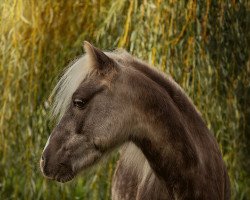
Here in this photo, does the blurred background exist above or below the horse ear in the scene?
below

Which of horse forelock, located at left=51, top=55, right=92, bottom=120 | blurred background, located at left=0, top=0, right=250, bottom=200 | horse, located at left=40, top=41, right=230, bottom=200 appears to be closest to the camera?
horse, located at left=40, top=41, right=230, bottom=200

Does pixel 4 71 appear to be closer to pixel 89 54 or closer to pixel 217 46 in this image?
pixel 217 46

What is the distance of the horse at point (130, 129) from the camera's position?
16.7ft

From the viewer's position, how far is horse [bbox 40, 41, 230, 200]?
5078 mm

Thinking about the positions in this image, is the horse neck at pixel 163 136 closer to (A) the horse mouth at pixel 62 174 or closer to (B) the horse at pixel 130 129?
(B) the horse at pixel 130 129

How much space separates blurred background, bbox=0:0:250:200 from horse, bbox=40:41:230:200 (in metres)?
1.76

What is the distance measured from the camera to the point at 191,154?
16.9 ft

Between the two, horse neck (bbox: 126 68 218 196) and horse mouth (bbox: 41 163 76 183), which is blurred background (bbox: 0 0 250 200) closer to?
horse neck (bbox: 126 68 218 196)

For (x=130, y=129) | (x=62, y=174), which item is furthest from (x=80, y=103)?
(x=62, y=174)

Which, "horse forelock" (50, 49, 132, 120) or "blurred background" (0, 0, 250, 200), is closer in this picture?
"horse forelock" (50, 49, 132, 120)

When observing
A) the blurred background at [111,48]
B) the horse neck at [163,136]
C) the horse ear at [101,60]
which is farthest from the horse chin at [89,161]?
the blurred background at [111,48]

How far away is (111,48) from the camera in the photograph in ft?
23.6

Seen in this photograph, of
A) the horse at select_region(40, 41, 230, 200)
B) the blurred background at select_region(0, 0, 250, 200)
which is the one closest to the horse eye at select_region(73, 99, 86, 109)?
the horse at select_region(40, 41, 230, 200)

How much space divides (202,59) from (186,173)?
2031 mm
